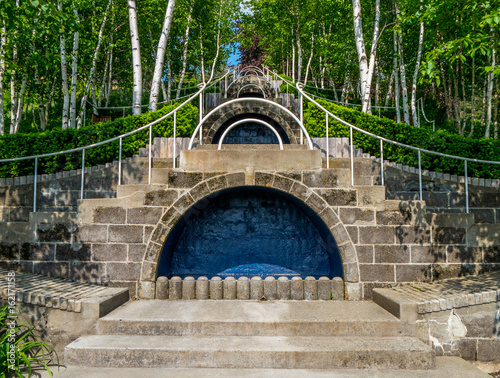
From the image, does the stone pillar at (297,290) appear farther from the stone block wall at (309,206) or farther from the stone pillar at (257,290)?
the stone block wall at (309,206)

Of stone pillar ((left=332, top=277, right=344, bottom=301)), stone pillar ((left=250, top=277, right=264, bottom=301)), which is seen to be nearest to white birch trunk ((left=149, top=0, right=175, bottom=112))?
stone pillar ((left=250, top=277, right=264, bottom=301))

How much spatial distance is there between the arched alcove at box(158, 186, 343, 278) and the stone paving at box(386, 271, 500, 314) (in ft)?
5.87

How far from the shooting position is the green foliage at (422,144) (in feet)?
28.9

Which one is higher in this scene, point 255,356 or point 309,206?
point 309,206

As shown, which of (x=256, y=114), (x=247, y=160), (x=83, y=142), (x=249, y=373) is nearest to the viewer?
(x=249, y=373)

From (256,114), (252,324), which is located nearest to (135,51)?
(256,114)

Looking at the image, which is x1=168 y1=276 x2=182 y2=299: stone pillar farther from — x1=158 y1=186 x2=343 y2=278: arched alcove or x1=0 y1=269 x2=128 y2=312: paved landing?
x1=158 y1=186 x2=343 y2=278: arched alcove

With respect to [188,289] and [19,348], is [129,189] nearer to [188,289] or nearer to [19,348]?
[188,289]

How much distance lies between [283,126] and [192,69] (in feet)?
76.4

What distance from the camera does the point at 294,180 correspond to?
539cm

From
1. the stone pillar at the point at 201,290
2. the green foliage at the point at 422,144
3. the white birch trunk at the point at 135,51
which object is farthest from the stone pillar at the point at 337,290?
the white birch trunk at the point at 135,51

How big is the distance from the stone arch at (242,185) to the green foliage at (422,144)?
445 cm

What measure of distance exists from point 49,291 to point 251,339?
286 cm

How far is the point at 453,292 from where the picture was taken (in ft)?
14.8
